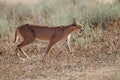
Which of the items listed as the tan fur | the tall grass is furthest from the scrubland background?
the tan fur

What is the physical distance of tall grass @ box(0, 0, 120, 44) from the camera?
14898mm

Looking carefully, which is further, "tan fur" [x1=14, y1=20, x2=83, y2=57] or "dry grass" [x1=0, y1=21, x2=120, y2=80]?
"tan fur" [x1=14, y1=20, x2=83, y2=57]

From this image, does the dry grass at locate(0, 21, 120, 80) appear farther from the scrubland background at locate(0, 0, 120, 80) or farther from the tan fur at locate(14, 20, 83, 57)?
the tan fur at locate(14, 20, 83, 57)

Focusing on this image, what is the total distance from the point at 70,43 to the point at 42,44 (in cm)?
87

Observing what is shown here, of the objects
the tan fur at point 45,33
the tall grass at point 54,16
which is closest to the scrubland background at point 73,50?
the tall grass at point 54,16

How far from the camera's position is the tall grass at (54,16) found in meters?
14.9

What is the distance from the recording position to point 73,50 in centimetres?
1213

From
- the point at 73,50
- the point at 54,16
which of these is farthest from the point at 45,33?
the point at 54,16

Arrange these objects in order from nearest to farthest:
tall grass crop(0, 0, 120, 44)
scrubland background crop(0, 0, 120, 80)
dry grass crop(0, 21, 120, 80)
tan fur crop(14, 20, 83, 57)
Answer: dry grass crop(0, 21, 120, 80)
scrubland background crop(0, 0, 120, 80)
tan fur crop(14, 20, 83, 57)
tall grass crop(0, 0, 120, 44)

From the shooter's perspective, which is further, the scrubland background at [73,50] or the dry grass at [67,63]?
the scrubland background at [73,50]

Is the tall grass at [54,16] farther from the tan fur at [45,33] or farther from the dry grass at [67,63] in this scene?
the tan fur at [45,33]

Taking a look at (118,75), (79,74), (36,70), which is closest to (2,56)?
(36,70)

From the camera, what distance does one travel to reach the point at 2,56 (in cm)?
1168

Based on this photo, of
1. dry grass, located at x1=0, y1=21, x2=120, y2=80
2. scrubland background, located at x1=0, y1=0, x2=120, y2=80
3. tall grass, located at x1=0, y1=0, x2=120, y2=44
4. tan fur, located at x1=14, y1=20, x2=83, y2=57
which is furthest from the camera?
tall grass, located at x1=0, y1=0, x2=120, y2=44
